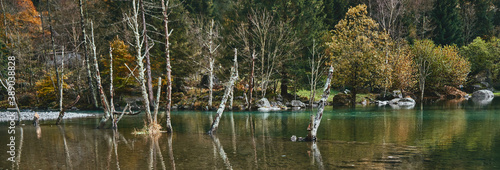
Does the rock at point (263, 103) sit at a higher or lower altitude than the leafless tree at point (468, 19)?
lower

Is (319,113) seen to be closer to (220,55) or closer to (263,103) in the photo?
(263,103)

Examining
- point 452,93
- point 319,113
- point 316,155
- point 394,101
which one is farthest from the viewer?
point 452,93

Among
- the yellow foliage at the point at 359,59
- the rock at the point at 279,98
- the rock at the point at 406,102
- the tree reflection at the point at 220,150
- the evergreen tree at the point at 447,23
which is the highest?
the evergreen tree at the point at 447,23

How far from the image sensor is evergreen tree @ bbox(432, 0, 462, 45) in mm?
64250

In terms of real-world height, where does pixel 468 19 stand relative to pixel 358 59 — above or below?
above

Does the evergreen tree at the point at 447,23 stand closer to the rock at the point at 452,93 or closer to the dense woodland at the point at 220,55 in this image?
the dense woodland at the point at 220,55

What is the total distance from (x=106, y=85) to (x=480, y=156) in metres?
45.8

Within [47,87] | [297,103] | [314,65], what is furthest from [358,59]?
[47,87]

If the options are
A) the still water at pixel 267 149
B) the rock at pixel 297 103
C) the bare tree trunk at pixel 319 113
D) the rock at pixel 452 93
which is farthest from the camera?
the rock at pixel 452 93

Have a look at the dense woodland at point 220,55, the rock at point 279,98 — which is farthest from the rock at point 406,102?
the rock at point 279,98

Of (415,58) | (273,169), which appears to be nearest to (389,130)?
(273,169)

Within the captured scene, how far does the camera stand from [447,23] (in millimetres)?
64062

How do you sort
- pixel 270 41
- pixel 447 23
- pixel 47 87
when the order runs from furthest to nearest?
pixel 447 23 < pixel 47 87 < pixel 270 41

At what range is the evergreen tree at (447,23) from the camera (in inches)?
2530
